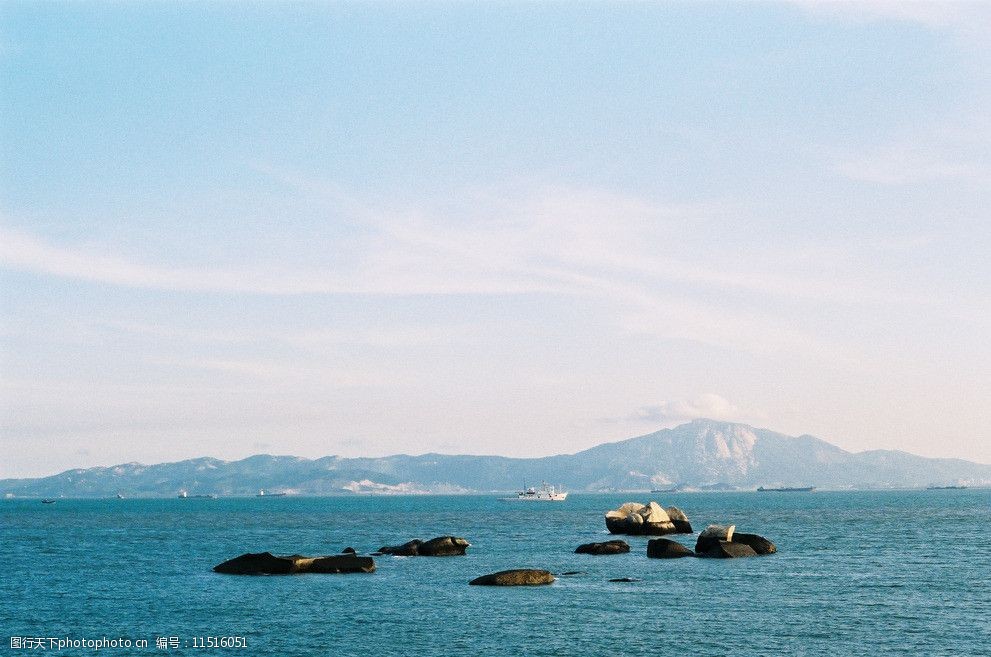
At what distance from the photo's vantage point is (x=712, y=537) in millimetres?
85812

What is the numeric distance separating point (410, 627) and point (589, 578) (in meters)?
21.9

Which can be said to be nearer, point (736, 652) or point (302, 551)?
point (736, 652)

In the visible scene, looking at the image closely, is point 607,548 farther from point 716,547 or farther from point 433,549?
point 433,549

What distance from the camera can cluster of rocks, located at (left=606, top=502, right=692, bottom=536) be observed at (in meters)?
117

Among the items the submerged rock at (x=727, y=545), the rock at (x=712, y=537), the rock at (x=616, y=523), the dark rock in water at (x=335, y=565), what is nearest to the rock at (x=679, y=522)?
the rock at (x=616, y=523)

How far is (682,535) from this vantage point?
388 ft

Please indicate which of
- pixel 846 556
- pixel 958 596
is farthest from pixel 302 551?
pixel 958 596

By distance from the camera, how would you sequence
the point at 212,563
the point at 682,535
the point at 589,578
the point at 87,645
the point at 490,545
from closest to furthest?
1. the point at 87,645
2. the point at 589,578
3. the point at 212,563
4. the point at 490,545
5. the point at 682,535

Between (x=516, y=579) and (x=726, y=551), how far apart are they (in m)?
25.3

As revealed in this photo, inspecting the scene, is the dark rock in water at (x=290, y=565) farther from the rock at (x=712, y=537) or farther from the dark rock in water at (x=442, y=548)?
the rock at (x=712, y=537)

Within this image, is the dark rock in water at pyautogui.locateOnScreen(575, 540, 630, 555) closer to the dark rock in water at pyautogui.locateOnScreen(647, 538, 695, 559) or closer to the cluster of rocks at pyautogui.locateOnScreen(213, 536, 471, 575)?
Answer: the dark rock in water at pyautogui.locateOnScreen(647, 538, 695, 559)

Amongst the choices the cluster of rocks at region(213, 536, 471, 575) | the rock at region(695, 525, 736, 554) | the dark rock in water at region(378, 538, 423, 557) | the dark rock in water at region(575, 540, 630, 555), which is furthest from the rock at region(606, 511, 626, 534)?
the cluster of rocks at region(213, 536, 471, 575)

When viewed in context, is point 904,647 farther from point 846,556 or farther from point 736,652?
point 846,556

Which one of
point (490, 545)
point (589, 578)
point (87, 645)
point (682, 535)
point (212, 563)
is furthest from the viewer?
point (682, 535)
